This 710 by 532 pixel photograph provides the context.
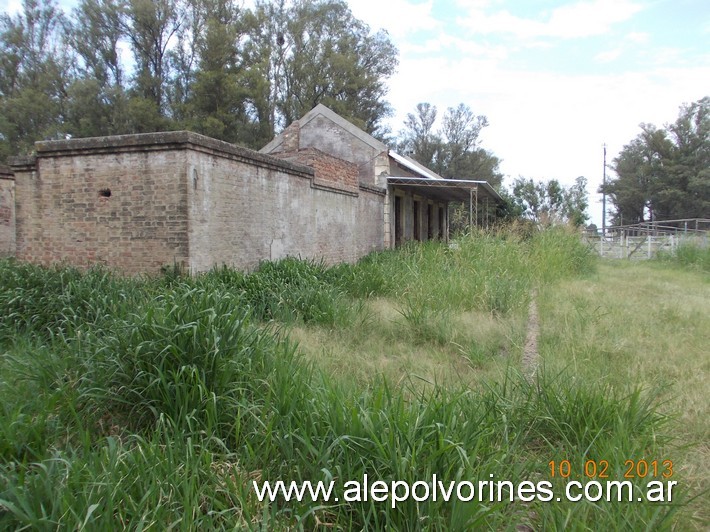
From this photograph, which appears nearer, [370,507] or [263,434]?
[370,507]

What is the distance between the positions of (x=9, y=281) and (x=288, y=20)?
34943mm

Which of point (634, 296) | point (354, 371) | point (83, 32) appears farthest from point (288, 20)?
point (354, 371)

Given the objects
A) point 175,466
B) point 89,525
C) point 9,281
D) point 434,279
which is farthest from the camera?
point 434,279

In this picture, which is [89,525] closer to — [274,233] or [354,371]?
[354,371]

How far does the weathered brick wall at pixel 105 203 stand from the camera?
258 inches

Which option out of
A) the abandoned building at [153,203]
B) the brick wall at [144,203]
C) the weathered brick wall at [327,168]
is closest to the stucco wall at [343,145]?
the weathered brick wall at [327,168]

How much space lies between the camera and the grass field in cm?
206

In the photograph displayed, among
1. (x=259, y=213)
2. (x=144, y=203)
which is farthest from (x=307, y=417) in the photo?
(x=259, y=213)

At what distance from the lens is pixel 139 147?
262 inches

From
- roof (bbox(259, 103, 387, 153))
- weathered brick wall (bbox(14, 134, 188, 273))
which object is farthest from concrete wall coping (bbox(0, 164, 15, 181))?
roof (bbox(259, 103, 387, 153))

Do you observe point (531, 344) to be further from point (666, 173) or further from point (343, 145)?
point (666, 173)

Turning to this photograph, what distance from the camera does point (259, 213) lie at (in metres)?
8.20

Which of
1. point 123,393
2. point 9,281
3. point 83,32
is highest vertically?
point 83,32

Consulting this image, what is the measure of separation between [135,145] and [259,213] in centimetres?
226
